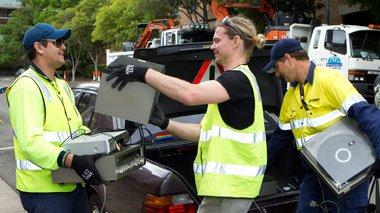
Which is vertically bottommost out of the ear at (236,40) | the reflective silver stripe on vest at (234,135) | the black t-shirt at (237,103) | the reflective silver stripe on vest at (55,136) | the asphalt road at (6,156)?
the asphalt road at (6,156)

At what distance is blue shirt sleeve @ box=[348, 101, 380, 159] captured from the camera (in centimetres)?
313

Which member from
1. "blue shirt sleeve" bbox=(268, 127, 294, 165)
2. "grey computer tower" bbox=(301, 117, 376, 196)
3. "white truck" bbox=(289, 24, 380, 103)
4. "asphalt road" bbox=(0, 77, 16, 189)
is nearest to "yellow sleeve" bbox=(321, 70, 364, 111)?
"grey computer tower" bbox=(301, 117, 376, 196)

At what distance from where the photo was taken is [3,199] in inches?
258

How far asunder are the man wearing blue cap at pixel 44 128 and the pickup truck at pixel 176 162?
0.56 meters

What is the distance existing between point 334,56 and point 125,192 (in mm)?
11330

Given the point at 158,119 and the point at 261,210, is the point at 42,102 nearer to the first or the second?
the point at 158,119

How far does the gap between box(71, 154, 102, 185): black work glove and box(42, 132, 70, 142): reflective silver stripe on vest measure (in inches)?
11.1

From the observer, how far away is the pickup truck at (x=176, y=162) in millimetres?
3600

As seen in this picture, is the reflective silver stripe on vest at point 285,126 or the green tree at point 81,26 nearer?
the reflective silver stripe on vest at point 285,126

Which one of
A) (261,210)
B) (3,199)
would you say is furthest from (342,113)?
(3,199)

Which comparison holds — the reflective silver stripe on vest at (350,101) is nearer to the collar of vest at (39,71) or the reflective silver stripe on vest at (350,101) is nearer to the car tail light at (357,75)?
the collar of vest at (39,71)

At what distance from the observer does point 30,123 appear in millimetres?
2824

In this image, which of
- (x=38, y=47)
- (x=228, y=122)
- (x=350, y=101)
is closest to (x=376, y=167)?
(x=350, y=101)

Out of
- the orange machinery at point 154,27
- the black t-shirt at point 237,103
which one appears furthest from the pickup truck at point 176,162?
the orange machinery at point 154,27
